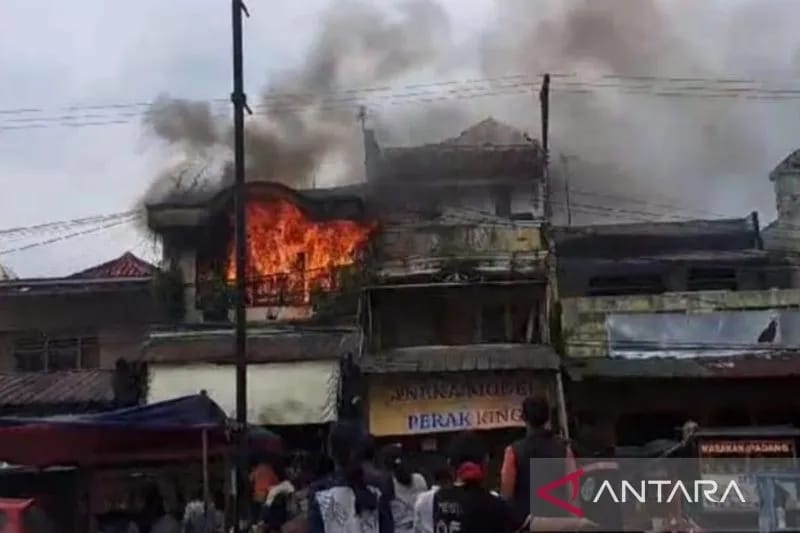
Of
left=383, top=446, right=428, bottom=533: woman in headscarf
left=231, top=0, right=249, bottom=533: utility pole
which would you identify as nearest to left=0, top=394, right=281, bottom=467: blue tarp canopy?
left=231, top=0, right=249, bottom=533: utility pole

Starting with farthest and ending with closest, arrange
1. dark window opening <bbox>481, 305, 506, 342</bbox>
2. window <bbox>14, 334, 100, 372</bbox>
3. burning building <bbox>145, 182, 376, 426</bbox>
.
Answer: window <bbox>14, 334, 100, 372</bbox> → dark window opening <bbox>481, 305, 506, 342</bbox> → burning building <bbox>145, 182, 376, 426</bbox>

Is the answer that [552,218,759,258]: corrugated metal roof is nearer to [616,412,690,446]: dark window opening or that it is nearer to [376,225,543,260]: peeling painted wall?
[376,225,543,260]: peeling painted wall

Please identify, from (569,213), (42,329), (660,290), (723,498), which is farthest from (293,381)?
(569,213)

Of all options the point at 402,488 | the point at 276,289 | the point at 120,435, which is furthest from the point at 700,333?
the point at 402,488

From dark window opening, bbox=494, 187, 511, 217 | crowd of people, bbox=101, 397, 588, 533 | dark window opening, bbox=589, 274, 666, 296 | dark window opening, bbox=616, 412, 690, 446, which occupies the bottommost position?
dark window opening, bbox=616, 412, 690, 446

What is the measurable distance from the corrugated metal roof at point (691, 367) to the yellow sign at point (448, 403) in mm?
1674

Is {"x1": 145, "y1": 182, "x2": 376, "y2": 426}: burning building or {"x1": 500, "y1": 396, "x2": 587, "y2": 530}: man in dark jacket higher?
{"x1": 145, "y1": 182, "x2": 376, "y2": 426}: burning building

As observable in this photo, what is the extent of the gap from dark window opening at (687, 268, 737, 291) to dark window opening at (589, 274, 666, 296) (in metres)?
0.78

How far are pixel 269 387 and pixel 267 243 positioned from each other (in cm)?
573

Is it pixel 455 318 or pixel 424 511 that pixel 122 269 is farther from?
pixel 424 511

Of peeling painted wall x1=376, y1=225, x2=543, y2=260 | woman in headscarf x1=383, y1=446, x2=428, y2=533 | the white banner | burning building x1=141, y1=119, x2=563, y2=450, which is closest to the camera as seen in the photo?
woman in headscarf x1=383, y1=446, x2=428, y2=533

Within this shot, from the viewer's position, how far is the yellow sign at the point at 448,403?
873 inches

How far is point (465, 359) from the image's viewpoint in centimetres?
2234

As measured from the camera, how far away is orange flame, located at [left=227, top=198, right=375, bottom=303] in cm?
2606
